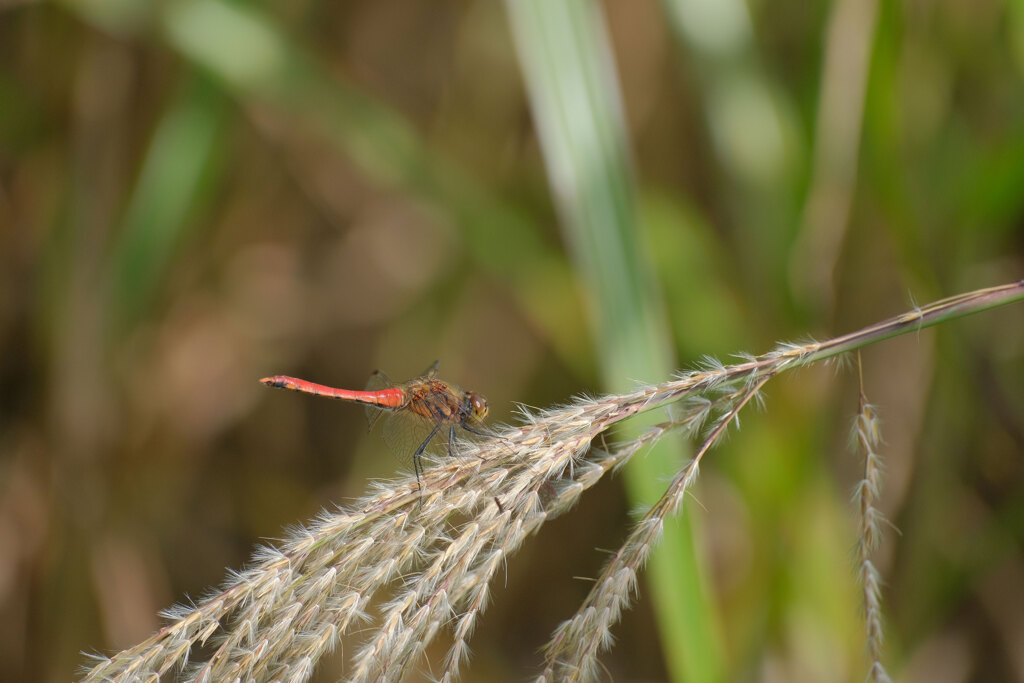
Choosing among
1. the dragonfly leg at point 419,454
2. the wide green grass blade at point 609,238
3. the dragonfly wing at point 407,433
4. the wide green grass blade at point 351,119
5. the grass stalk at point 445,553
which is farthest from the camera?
the wide green grass blade at point 351,119

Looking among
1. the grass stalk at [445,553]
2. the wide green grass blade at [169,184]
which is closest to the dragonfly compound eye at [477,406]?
the grass stalk at [445,553]

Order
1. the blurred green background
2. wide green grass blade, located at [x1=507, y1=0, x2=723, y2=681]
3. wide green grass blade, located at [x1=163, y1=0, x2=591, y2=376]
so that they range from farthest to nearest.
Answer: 1. wide green grass blade, located at [x1=163, y1=0, x2=591, y2=376]
2. the blurred green background
3. wide green grass blade, located at [x1=507, y1=0, x2=723, y2=681]

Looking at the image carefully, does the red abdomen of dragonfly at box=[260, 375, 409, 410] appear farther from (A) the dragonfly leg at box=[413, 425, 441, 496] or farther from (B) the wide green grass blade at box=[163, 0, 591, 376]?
(B) the wide green grass blade at box=[163, 0, 591, 376]

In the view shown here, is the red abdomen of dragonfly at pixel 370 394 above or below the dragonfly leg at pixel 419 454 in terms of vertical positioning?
above

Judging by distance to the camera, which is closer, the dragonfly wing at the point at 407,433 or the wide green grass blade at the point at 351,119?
the dragonfly wing at the point at 407,433

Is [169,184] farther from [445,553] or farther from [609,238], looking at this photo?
[445,553]

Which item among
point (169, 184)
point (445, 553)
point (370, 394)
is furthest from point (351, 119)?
point (445, 553)

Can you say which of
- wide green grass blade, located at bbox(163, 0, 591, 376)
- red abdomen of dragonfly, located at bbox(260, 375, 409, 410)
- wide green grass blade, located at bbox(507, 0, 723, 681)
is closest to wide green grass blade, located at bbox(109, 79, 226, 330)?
wide green grass blade, located at bbox(163, 0, 591, 376)

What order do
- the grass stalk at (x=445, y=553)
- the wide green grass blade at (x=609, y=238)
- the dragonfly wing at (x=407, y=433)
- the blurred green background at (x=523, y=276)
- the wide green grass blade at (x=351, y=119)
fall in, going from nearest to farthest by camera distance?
the grass stalk at (x=445, y=553)
the wide green grass blade at (x=609, y=238)
the dragonfly wing at (x=407, y=433)
the blurred green background at (x=523, y=276)
the wide green grass blade at (x=351, y=119)

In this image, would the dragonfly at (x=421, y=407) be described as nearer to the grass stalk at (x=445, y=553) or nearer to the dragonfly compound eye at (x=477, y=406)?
the dragonfly compound eye at (x=477, y=406)
